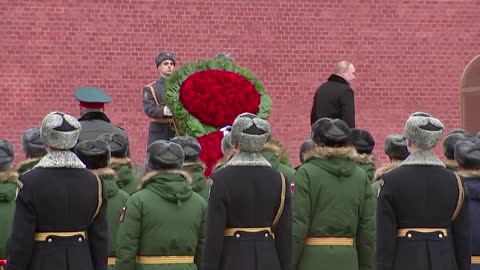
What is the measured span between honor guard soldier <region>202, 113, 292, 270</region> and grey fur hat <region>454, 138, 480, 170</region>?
1872 mm

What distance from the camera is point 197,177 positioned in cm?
1046

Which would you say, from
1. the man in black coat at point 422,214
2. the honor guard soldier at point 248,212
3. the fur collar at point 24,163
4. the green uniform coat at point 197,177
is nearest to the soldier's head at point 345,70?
the green uniform coat at point 197,177

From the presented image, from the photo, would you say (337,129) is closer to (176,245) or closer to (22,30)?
(176,245)

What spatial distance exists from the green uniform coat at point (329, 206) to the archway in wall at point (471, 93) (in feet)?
33.8

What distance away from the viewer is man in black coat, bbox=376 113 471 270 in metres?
8.45

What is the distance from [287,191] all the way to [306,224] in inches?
37.6

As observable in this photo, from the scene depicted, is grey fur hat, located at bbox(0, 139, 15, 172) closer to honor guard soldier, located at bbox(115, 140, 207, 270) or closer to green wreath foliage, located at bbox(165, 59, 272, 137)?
honor guard soldier, located at bbox(115, 140, 207, 270)

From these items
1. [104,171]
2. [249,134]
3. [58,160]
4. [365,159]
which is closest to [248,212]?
[249,134]

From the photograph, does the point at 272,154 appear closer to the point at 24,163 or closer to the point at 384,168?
the point at 384,168

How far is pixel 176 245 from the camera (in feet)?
29.6

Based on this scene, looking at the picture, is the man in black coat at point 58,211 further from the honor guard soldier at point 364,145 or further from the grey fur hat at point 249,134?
the honor guard soldier at point 364,145

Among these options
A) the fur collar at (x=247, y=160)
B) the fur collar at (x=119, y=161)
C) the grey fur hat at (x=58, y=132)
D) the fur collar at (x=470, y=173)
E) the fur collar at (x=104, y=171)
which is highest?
the grey fur hat at (x=58, y=132)

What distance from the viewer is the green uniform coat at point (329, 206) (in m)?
9.41

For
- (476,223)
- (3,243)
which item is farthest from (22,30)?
(476,223)
